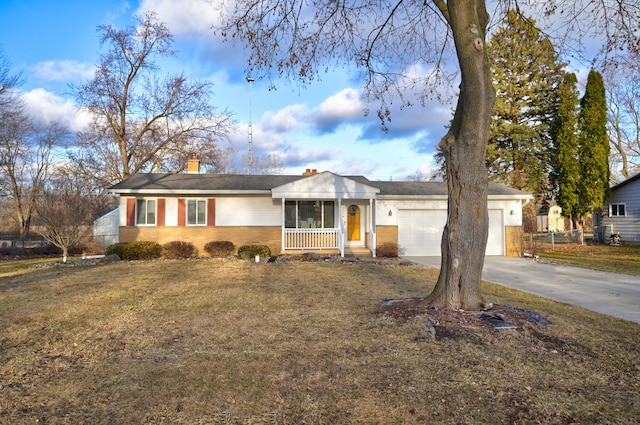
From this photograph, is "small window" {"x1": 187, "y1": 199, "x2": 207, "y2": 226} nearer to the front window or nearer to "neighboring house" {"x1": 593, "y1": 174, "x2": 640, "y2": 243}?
the front window

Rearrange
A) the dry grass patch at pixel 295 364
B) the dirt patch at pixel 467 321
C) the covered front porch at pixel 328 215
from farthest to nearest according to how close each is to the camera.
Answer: the covered front porch at pixel 328 215 < the dirt patch at pixel 467 321 < the dry grass patch at pixel 295 364

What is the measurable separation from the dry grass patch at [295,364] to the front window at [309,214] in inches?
383

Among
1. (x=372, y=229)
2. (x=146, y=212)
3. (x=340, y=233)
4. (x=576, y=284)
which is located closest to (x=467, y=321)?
(x=576, y=284)

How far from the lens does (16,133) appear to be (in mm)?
25062

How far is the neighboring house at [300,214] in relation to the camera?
52.4ft

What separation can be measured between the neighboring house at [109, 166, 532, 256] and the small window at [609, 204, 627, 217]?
11176 mm

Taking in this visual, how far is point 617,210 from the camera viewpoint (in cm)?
2397

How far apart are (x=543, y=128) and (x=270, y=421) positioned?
26649 millimetres

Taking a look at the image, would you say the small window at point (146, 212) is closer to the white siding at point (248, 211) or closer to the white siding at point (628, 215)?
the white siding at point (248, 211)

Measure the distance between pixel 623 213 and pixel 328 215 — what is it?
60.8 feet

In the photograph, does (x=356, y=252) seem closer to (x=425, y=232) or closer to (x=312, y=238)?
(x=312, y=238)

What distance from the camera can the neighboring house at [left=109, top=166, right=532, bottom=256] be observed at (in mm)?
15961

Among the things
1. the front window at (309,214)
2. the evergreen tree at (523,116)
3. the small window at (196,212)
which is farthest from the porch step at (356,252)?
the evergreen tree at (523,116)

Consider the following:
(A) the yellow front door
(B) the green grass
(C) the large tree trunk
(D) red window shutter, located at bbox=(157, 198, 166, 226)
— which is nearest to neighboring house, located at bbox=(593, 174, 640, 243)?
(B) the green grass
